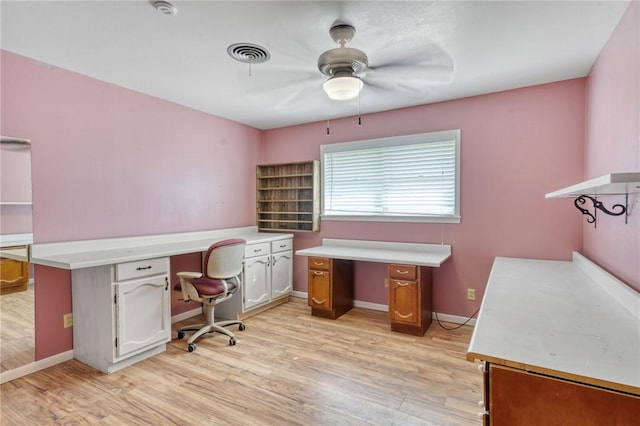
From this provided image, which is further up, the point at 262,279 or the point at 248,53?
the point at 248,53

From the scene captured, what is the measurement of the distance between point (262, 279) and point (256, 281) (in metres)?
0.11

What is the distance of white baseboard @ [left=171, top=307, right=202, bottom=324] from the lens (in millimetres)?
3609

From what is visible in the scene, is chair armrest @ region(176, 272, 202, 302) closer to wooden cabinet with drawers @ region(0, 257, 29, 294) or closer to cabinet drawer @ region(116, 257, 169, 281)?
cabinet drawer @ region(116, 257, 169, 281)

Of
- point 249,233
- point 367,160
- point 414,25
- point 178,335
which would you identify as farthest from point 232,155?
point 414,25

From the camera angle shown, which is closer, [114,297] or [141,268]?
[114,297]

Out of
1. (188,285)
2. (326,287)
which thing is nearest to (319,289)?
(326,287)

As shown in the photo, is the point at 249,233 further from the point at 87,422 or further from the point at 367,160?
the point at 87,422

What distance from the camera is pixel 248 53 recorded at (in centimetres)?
241

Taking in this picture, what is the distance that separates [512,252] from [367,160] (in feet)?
6.18

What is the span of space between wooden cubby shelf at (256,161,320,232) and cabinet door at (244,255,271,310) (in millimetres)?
751

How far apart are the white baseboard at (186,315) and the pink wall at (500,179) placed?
211 centimetres

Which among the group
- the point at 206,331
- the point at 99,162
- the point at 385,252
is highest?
the point at 99,162

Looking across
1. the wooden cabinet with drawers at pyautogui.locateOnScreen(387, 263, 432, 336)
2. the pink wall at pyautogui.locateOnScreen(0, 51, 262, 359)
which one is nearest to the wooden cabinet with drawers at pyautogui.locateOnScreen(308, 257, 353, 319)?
the wooden cabinet with drawers at pyautogui.locateOnScreen(387, 263, 432, 336)

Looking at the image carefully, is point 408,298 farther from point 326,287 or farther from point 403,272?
point 326,287
